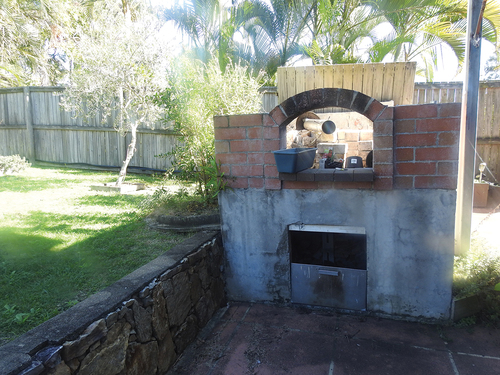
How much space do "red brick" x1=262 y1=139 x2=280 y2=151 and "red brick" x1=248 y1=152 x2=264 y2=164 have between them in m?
0.07

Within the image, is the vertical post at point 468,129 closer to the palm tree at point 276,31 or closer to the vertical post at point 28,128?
the palm tree at point 276,31

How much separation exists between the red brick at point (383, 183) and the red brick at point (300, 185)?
56 cm

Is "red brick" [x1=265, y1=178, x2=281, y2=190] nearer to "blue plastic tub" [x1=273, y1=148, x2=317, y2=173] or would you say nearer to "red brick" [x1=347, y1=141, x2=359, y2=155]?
"blue plastic tub" [x1=273, y1=148, x2=317, y2=173]

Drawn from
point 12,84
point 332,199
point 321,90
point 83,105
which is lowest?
point 332,199

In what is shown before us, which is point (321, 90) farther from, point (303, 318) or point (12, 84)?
point (12, 84)

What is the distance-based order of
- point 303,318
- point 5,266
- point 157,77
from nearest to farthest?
point 5,266, point 303,318, point 157,77

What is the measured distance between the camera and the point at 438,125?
3.01 metres

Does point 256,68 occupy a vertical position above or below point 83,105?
above

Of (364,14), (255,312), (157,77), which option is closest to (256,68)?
(364,14)

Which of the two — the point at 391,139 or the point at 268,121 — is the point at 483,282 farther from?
the point at 268,121

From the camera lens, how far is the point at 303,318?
349 cm

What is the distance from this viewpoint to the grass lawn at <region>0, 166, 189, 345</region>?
8.41 feet

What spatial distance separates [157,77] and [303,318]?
18.3 ft

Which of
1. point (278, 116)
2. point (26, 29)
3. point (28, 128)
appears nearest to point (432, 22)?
point (278, 116)
